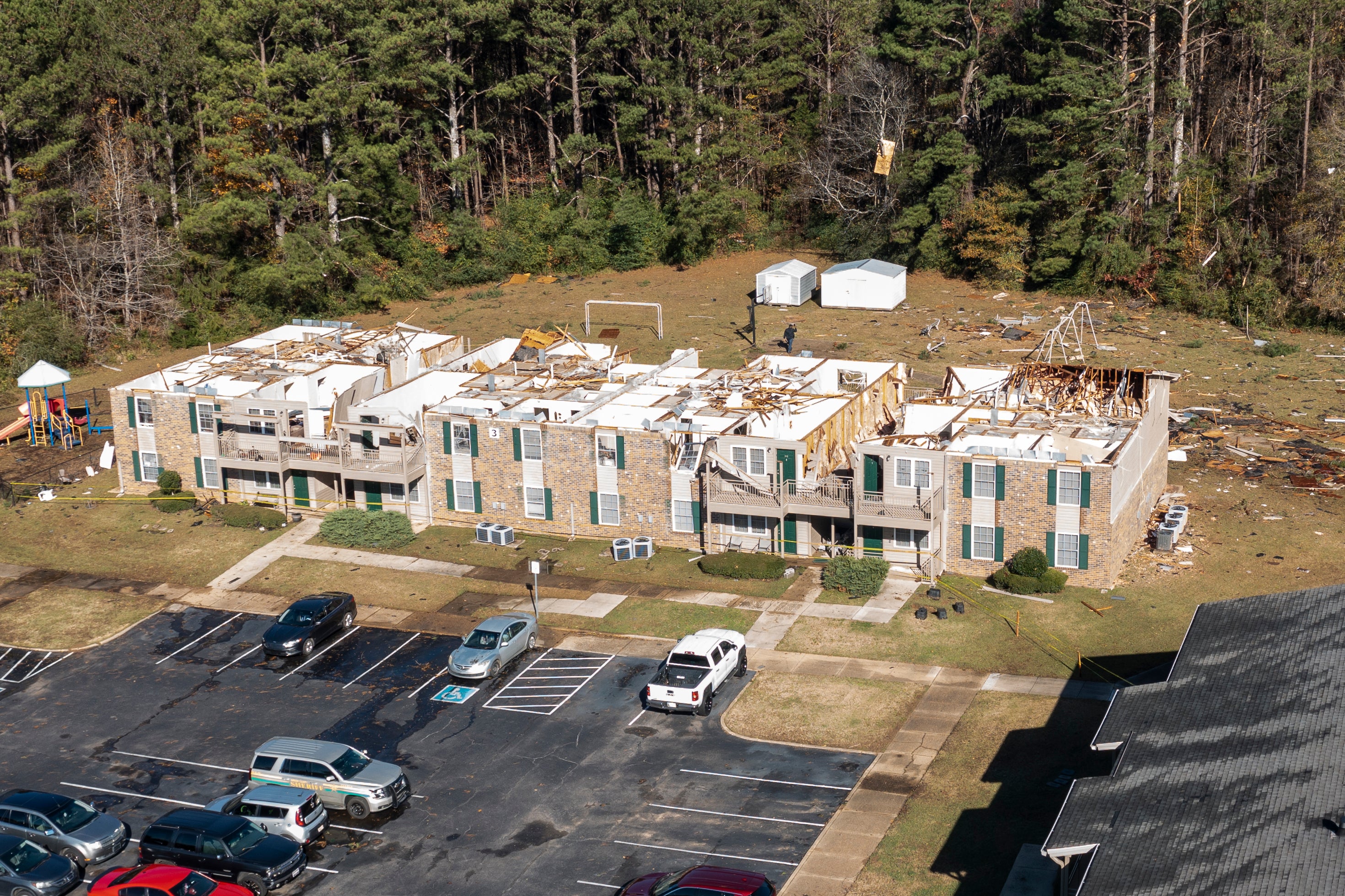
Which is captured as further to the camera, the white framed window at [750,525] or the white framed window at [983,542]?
the white framed window at [750,525]

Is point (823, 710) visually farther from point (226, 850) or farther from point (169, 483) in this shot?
point (169, 483)

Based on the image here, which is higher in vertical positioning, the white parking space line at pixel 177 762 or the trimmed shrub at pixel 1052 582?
the trimmed shrub at pixel 1052 582

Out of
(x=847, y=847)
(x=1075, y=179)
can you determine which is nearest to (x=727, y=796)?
(x=847, y=847)

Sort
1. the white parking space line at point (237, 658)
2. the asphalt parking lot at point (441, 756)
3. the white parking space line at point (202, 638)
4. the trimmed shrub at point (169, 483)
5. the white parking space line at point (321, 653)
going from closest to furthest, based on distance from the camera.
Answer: the asphalt parking lot at point (441, 756) < the white parking space line at point (321, 653) < the white parking space line at point (237, 658) < the white parking space line at point (202, 638) < the trimmed shrub at point (169, 483)

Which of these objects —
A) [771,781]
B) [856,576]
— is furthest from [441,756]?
[856,576]

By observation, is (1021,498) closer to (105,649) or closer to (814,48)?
(105,649)

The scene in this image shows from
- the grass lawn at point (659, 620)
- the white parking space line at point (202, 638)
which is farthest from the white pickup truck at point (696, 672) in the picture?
the white parking space line at point (202, 638)

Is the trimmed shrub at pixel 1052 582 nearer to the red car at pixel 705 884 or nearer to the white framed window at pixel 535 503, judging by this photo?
the white framed window at pixel 535 503

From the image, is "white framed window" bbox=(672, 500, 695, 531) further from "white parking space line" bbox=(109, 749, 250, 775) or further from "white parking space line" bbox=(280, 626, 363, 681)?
"white parking space line" bbox=(109, 749, 250, 775)
